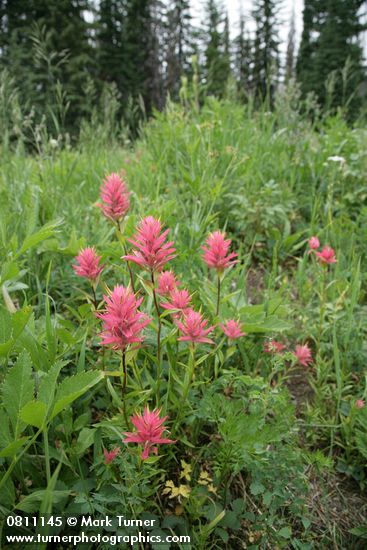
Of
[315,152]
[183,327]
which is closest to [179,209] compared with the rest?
[183,327]

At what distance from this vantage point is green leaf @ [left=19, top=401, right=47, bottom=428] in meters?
0.81

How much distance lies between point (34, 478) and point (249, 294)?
1.48 meters

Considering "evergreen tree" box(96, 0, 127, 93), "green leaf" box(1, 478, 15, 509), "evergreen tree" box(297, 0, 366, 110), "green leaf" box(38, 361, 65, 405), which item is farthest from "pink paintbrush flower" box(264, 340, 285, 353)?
"evergreen tree" box(96, 0, 127, 93)

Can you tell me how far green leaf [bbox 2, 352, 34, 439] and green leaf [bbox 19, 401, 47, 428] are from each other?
0.05 meters

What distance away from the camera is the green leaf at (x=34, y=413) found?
0.81 metres

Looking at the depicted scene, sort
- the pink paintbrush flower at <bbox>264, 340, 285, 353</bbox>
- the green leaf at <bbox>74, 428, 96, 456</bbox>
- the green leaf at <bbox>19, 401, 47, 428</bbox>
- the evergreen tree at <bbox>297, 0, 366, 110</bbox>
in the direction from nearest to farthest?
the green leaf at <bbox>19, 401, 47, 428</bbox>, the green leaf at <bbox>74, 428, 96, 456</bbox>, the pink paintbrush flower at <bbox>264, 340, 285, 353</bbox>, the evergreen tree at <bbox>297, 0, 366, 110</bbox>

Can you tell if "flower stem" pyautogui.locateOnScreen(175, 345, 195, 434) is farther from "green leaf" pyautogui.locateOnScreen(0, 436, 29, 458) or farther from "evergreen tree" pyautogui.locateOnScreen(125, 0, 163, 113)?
"evergreen tree" pyautogui.locateOnScreen(125, 0, 163, 113)

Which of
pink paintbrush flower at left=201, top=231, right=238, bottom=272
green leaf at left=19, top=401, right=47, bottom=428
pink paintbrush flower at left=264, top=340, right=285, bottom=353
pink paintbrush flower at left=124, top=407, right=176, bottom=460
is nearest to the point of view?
green leaf at left=19, top=401, right=47, bottom=428

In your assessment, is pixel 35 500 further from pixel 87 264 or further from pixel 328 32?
pixel 328 32

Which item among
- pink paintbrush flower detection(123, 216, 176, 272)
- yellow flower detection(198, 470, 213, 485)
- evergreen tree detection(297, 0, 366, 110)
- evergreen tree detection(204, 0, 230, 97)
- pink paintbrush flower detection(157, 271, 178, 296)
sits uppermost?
evergreen tree detection(297, 0, 366, 110)

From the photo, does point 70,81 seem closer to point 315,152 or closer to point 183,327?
point 315,152

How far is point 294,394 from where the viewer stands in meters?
1.70

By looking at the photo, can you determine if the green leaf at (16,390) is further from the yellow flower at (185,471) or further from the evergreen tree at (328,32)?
the evergreen tree at (328,32)

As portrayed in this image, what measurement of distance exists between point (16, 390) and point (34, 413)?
9 cm
